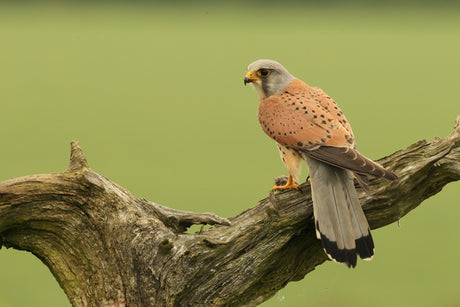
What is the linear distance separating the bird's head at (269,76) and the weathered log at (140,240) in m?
0.58

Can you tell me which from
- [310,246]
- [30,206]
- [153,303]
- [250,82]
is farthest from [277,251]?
[30,206]

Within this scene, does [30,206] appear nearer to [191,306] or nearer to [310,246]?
[191,306]

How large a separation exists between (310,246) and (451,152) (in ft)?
2.94

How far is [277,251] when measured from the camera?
10.7 ft

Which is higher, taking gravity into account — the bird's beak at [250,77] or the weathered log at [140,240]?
the bird's beak at [250,77]

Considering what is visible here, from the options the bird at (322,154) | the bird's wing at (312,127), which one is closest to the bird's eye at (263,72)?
the bird at (322,154)

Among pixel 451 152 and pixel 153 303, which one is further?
pixel 451 152

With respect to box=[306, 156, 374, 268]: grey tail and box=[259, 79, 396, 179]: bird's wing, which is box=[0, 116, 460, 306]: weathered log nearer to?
box=[306, 156, 374, 268]: grey tail

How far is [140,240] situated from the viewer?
10.3 feet

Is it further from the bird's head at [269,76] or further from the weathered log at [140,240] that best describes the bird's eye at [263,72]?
the weathered log at [140,240]

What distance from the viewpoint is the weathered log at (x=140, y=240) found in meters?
3.14

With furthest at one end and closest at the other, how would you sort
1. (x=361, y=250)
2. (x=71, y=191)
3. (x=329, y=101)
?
(x=329, y=101), (x=71, y=191), (x=361, y=250)

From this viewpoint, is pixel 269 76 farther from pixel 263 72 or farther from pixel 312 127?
pixel 312 127

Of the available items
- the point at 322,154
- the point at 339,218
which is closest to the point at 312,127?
the point at 322,154
